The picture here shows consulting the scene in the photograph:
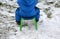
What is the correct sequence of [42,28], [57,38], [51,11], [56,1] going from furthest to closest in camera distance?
[56,1] < [51,11] < [42,28] < [57,38]

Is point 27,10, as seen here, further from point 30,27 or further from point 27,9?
point 30,27

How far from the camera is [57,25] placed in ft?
12.0

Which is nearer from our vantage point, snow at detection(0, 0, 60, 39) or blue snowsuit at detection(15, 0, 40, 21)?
blue snowsuit at detection(15, 0, 40, 21)

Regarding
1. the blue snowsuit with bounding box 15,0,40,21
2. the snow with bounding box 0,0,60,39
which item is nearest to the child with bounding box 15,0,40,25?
the blue snowsuit with bounding box 15,0,40,21

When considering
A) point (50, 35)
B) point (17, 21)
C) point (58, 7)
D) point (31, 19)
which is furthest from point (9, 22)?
point (58, 7)

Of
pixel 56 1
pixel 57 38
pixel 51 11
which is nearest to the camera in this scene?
pixel 57 38

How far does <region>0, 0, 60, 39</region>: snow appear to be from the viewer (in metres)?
3.38

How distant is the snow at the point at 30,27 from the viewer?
3375 mm

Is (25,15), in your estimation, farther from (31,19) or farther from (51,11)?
(51,11)

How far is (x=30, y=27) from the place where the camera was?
358cm

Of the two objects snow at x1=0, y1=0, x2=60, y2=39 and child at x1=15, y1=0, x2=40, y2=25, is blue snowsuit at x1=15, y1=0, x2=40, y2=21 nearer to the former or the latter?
child at x1=15, y1=0, x2=40, y2=25

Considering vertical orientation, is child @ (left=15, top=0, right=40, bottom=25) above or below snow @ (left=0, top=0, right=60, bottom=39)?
above

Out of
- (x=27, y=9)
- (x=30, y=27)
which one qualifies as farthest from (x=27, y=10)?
(x=30, y=27)

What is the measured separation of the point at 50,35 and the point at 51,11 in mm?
798
